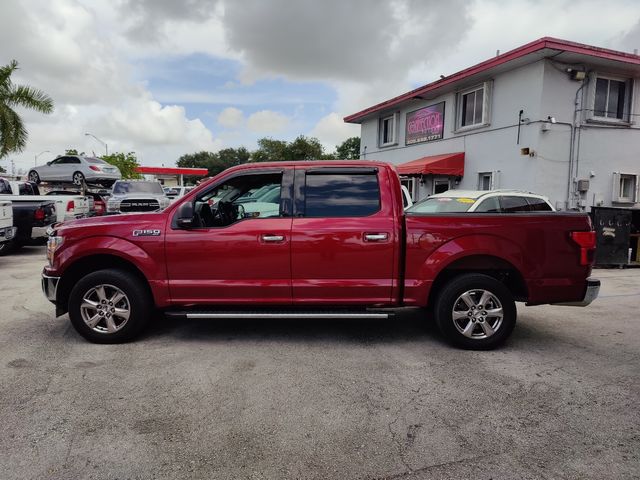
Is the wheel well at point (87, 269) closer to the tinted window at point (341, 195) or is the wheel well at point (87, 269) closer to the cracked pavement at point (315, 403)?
the cracked pavement at point (315, 403)

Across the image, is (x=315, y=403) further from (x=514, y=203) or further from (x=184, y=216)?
(x=514, y=203)

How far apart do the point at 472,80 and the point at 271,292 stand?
13306mm

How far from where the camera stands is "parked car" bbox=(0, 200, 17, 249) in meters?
9.92

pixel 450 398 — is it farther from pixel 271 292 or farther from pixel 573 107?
pixel 573 107

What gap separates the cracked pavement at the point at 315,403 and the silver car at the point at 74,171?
15366mm

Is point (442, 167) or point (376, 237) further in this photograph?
point (442, 167)

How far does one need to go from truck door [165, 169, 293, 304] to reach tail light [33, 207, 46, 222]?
8909 millimetres

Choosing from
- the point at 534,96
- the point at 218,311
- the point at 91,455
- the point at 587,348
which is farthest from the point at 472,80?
the point at 91,455

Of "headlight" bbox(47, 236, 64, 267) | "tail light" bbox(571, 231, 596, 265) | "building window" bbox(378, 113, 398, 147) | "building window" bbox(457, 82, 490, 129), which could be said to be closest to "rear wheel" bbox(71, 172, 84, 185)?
"building window" bbox(378, 113, 398, 147)

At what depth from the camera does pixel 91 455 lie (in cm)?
282

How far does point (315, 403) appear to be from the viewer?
139 inches

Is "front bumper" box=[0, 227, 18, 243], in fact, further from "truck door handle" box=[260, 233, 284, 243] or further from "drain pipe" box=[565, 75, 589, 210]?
"drain pipe" box=[565, 75, 589, 210]

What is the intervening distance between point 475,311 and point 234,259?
252 centimetres

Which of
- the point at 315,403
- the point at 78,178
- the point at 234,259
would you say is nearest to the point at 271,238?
the point at 234,259
